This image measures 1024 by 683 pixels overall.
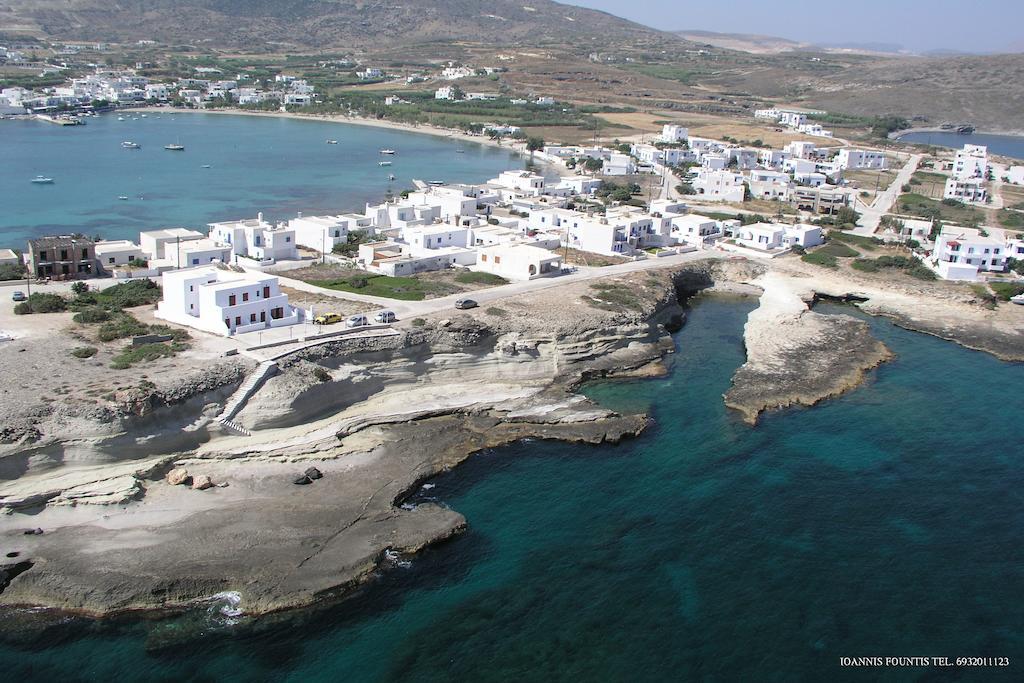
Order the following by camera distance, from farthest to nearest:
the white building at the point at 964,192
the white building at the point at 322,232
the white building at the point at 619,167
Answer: the white building at the point at 619,167 < the white building at the point at 964,192 < the white building at the point at 322,232

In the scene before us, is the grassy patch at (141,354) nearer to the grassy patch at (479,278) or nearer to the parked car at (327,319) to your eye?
the parked car at (327,319)

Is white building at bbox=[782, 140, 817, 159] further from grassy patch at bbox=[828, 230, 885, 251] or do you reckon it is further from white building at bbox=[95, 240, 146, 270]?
white building at bbox=[95, 240, 146, 270]

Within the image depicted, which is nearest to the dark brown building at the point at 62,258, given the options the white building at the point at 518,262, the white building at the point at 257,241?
the white building at the point at 257,241

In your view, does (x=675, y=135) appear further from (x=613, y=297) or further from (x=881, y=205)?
(x=613, y=297)

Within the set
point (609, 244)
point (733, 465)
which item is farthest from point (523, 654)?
point (609, 244)

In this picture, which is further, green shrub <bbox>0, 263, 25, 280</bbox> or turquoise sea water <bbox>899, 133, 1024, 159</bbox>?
turquoise sea water <bbox>899, 133, 1024, 159</bbox>

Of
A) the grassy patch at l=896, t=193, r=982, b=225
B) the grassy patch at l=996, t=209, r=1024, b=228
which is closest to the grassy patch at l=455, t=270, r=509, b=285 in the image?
the grassy patch at l=896, t=193, r=982, b=225
